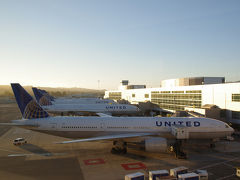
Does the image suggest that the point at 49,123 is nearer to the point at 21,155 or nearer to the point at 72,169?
the point at 21,155

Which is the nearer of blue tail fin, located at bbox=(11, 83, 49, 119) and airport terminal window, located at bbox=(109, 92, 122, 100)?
blue tail fin, located at bbox=(11, 83, 49, 119)

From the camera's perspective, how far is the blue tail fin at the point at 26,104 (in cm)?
2191

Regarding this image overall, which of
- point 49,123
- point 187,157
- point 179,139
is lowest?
point 187,157

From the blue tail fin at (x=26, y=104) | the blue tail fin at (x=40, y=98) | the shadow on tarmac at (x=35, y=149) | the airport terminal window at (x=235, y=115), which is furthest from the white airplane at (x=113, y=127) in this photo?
the blue tail fin at (x=40, y=98)

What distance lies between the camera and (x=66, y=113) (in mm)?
52031

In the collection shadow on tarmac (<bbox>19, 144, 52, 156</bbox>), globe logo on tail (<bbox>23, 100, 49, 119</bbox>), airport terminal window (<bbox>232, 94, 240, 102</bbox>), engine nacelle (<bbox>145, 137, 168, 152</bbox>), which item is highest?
airport terminal window (<bbox>232, 94, 240, 102</bbox>)

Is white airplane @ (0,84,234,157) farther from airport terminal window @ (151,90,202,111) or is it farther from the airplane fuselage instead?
airport terminal window @ (151,90,202,111)

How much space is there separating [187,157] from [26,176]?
56.4 ft

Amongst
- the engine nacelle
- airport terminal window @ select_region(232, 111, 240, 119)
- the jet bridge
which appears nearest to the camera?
the engine nacelle

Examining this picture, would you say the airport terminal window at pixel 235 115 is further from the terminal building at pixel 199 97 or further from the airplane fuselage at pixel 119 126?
the airplane fuselage at pixel 119 126

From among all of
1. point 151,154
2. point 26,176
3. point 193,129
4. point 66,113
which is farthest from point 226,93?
point 66,113

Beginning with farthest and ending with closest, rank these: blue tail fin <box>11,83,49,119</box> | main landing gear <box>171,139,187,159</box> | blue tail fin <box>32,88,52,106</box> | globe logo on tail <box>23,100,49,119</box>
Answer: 1. blue tail fin <box>32,88,52,106</box>
2. globe logo on tail <box>23,100,49,119</box>
3. blue tail fin <box>11,83,49,119</box>
4. main landing gear <box>171,139,187,159</box>

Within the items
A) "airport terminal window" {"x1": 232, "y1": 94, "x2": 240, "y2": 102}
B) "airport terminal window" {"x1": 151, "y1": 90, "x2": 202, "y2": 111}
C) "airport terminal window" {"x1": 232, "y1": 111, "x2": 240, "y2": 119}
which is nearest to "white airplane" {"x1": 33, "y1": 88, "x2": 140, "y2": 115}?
"airport terminal window" {"x1": 151, "y1": 90, "x2": 202, "y2": 111}

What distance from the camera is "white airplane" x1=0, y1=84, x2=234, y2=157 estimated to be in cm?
2205
